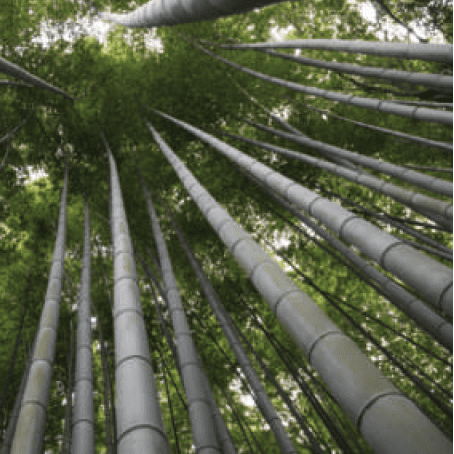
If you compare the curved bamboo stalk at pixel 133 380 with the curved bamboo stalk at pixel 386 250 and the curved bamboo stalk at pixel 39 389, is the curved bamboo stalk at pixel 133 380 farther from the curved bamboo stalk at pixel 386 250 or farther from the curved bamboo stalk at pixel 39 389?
the curved bamboo stalk at pixel 386 250

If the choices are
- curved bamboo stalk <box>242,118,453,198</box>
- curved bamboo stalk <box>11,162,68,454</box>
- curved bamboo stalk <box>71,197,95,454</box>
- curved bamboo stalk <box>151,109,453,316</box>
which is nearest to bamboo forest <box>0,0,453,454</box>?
curved bamboo stalk <box>242,118,453,198</box>

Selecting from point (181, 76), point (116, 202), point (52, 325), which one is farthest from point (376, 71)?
point (181, 76)

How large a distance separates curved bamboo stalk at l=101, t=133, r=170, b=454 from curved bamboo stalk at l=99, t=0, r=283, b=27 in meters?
1.46

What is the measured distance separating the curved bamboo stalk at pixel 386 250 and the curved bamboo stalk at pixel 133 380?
3.67 ft

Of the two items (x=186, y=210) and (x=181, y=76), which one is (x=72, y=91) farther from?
(x=186, y=210)

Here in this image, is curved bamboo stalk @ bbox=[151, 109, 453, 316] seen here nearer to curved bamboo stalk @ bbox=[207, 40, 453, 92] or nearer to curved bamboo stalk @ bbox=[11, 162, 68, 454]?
curved bamboo stalk @ bbox=[207, 40, 453, 92]

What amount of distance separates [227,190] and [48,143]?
3032 mm

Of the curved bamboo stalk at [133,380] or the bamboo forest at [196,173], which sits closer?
the curved bamboo stalk at [133,380]

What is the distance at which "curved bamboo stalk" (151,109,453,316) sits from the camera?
1.30m

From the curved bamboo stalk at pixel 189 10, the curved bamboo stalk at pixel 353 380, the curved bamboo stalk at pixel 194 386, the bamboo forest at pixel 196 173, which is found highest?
the bamboo forest at pixel 196 173

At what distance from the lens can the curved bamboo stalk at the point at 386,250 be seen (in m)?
1.30

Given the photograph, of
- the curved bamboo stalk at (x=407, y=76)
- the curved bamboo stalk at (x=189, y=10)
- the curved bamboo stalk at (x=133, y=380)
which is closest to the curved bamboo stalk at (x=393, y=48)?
the curved bamboo stalk at (x=407, y=76)

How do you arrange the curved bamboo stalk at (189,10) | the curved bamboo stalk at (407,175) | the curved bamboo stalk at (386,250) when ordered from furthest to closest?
the curved bamboo stalk at (407,175) < the curved bamboo stalk at (189,10) < the curved bamboo stalk at (386,250)

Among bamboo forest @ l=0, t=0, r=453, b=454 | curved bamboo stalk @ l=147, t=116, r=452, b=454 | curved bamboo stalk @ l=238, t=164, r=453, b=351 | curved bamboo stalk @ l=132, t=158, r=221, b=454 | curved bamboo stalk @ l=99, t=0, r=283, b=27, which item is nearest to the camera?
curved bamboo stalk @ l=147, t=116, r=452, b=454
